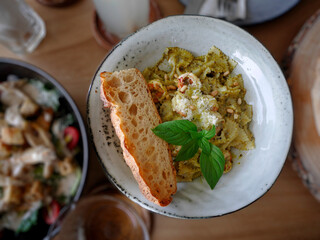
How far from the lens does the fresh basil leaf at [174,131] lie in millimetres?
891

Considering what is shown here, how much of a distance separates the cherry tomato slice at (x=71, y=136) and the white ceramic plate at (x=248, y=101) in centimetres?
37

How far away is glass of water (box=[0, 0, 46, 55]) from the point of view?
1294 millimetres

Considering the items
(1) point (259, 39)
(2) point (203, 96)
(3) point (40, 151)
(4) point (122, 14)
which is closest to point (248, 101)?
(2) point (203, 96)

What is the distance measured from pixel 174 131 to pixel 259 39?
683 mm

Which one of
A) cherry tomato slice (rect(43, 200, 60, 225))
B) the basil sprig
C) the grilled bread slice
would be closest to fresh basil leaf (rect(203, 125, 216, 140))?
the basil sprig

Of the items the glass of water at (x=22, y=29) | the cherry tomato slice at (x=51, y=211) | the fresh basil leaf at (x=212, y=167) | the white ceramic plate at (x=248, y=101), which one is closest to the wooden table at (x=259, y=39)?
the glass of water at (x=22, y=29)

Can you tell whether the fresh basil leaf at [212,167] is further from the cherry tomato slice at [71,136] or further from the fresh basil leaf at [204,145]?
the cherry tomato slice at [71,136]

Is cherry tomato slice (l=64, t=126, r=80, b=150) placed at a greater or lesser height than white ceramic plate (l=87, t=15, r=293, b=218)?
lesser

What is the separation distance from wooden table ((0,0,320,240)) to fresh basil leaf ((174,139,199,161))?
0.48 m

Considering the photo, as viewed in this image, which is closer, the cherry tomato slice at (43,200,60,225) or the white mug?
the white mug

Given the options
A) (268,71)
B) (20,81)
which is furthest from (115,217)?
(268,71)

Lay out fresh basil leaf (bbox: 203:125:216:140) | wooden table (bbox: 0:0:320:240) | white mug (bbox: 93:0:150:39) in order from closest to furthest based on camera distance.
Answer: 1. fresh basil leaf (bbox: 203:125:216:140)
2. white mug (bbox: 93:0:150:39)
3. wooden table (bbox: 0:0:320:240)

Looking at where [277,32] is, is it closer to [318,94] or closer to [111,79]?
[318,94]

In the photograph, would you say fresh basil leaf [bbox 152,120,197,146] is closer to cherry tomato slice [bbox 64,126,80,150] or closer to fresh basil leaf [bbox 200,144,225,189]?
fresh basil leaf [bbox 200,144,225,189]
